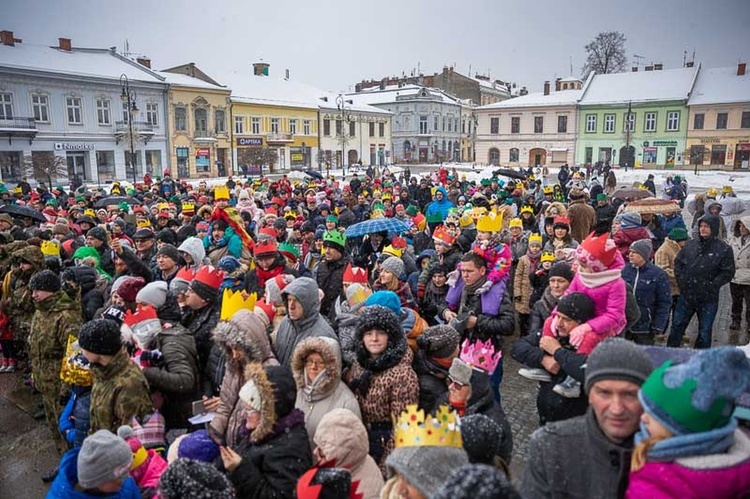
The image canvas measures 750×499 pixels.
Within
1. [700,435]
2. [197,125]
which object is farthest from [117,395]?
[197,125]

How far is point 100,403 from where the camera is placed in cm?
329

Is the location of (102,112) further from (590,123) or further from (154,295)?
(590,123)

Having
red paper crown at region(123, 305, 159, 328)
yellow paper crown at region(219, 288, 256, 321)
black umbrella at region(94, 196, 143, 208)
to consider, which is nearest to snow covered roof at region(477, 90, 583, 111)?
black umbrella at region(94, 196, 143, 208)

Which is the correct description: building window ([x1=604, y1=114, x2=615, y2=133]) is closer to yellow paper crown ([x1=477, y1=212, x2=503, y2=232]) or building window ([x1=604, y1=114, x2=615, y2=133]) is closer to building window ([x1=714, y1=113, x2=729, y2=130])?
building window ([x1=714, y1=113, x2=729, y2=130])

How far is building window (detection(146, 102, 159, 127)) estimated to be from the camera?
39.5 meters

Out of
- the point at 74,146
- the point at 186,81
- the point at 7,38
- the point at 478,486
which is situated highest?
the point at 7,38

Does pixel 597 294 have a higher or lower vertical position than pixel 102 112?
lower

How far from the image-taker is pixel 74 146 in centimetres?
3578

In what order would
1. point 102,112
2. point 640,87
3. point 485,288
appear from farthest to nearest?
point 640,87, point 102,112, point 485,288

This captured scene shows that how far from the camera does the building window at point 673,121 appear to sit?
159 ft

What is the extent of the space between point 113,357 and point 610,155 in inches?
2209

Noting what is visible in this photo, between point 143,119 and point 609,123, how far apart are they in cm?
4404

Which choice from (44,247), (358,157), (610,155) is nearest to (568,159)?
(610,155)

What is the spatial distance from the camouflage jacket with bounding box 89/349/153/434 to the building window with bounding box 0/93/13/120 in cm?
3761
